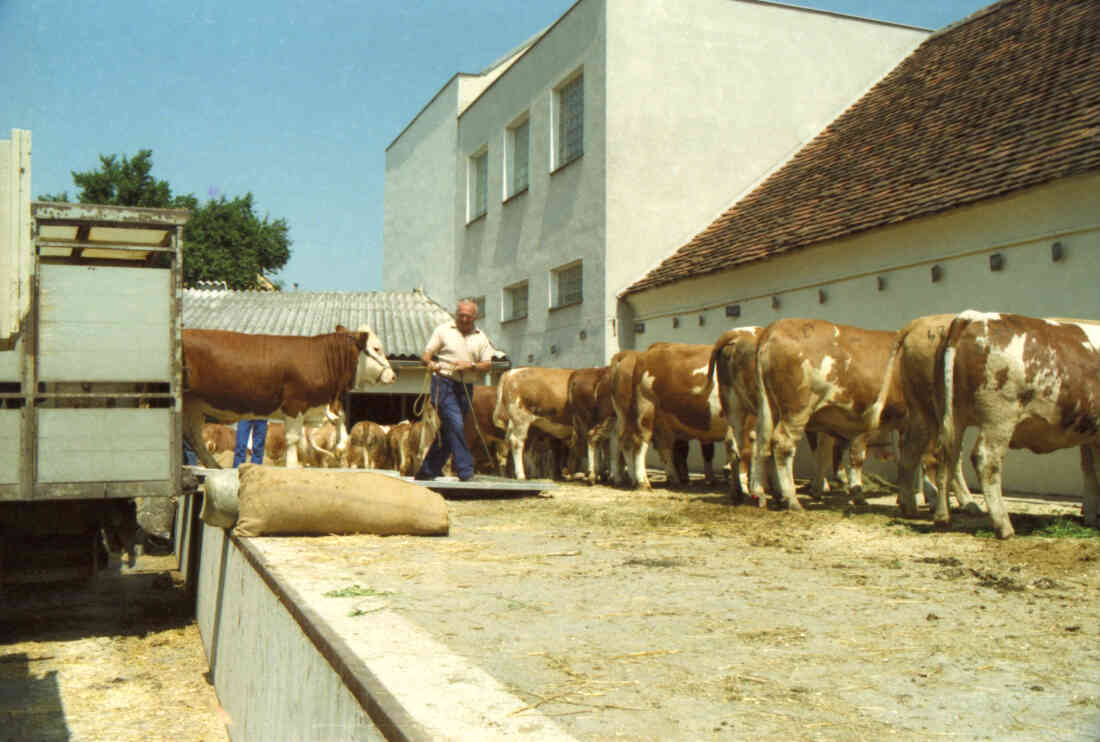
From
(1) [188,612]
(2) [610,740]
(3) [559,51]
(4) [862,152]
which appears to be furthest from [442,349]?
(3) [559,51]

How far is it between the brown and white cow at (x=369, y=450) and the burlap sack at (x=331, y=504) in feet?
37.1

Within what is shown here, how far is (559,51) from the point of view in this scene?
69.8ft

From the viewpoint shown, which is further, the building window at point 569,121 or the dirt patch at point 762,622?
the building window at point 569,121

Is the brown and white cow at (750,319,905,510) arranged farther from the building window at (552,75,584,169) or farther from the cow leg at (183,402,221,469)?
the building window at (552,75,584,169)

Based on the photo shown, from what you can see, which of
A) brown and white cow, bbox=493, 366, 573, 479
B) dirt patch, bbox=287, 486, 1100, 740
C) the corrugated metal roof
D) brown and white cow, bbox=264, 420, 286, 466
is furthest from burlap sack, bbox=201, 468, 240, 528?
the corrugated metal roof

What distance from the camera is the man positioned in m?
10.3

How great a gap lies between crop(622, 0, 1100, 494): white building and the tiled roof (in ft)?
0.11

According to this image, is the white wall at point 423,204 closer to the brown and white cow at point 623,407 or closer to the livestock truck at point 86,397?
the brown and white cow at point 623,407

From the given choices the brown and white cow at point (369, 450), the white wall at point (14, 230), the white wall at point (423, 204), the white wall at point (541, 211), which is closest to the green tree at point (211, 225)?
the white wall at point (423, 204)

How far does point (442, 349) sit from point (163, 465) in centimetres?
400

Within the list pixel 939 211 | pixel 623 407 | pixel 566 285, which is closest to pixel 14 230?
pixel 623 407

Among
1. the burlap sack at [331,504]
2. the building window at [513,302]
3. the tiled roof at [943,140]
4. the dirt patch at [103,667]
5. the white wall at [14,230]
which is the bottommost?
the dirt patch at [103,667]

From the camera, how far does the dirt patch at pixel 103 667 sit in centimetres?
573

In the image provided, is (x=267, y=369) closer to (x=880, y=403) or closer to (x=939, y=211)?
(x=880, y=403)
